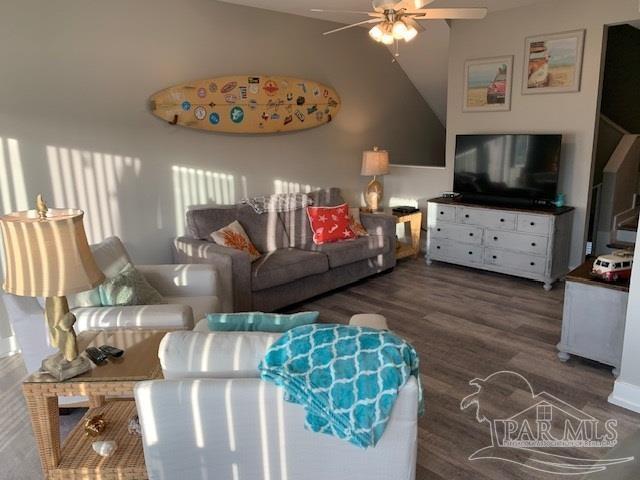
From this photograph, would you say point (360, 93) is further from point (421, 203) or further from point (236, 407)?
point (236, 407)

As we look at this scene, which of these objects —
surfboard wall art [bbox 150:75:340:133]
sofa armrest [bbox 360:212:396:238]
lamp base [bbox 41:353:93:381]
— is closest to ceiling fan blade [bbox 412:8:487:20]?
surfboard wall art [bbox 150:75:340:133]

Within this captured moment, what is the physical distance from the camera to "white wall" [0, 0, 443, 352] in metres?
3.20

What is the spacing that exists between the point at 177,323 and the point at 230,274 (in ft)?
3.51

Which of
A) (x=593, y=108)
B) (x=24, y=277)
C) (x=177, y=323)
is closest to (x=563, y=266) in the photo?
(x=593, y=108)

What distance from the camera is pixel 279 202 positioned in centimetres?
462

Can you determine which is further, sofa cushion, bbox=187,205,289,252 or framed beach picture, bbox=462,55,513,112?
framed beach picture, bbox=462,55,513,112

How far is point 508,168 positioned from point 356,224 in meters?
1.60

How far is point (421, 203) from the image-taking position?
5797 millimetres

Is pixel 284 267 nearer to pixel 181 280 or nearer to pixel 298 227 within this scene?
pixel 298 227

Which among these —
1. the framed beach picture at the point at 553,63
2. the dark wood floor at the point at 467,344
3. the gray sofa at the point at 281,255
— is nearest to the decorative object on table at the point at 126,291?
the gray sofa at the point at 281,255

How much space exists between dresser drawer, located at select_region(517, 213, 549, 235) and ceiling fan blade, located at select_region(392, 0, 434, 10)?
97.1 inches

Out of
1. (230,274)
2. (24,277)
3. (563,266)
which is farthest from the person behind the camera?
(563,266)

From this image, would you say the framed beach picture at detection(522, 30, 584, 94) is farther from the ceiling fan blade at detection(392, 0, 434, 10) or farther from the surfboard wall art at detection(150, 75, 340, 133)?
the ceiling fan blade at detection(392, 0, 434, 10)

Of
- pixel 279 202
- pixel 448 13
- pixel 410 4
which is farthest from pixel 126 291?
pixel 448 13
